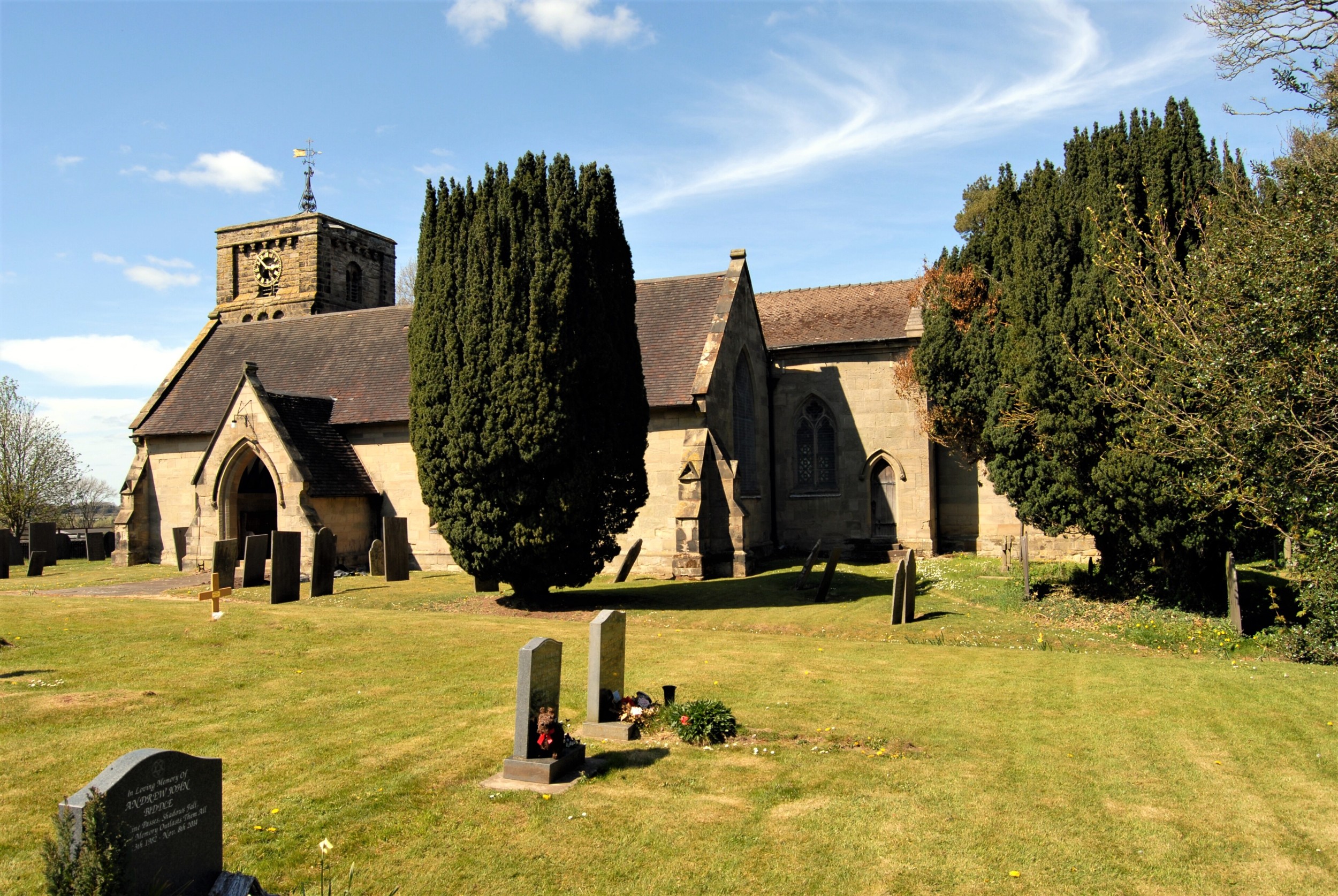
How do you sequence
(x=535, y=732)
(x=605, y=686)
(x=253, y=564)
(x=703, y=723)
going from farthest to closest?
(x=253, y=564)
(x=605, y=686)
(x=703, y=723)
(x=535, y=732)

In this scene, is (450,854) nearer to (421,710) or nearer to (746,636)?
(421,710)

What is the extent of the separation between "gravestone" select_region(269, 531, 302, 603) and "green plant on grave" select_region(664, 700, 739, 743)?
1248cm

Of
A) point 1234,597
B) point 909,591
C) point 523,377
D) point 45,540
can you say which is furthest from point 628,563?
point 45,540

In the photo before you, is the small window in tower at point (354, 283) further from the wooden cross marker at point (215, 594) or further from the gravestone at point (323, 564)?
the wooden cross marker at point (215, 594)

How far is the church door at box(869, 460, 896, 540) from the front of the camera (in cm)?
2766

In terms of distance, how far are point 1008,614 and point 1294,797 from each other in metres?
10.0

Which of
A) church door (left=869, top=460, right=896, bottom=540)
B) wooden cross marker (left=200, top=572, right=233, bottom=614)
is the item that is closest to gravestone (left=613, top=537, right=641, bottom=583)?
wooden cross marker (left=200, top=572, right=233, bottom=614)

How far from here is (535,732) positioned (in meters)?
7.66

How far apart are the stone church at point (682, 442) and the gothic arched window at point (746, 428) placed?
8 centimetres

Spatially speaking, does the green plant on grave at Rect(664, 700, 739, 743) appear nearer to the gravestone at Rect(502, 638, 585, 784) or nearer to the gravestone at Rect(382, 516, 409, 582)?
the gravestone at Rect(502, 638, 585, 784)

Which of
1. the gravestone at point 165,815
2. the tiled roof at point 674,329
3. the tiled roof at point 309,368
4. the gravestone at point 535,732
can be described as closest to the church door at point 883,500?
the tiled roof at point 674,329

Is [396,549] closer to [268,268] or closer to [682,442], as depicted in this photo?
[682,442]

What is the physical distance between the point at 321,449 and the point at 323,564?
6061mm

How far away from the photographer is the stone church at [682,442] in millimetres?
23391
